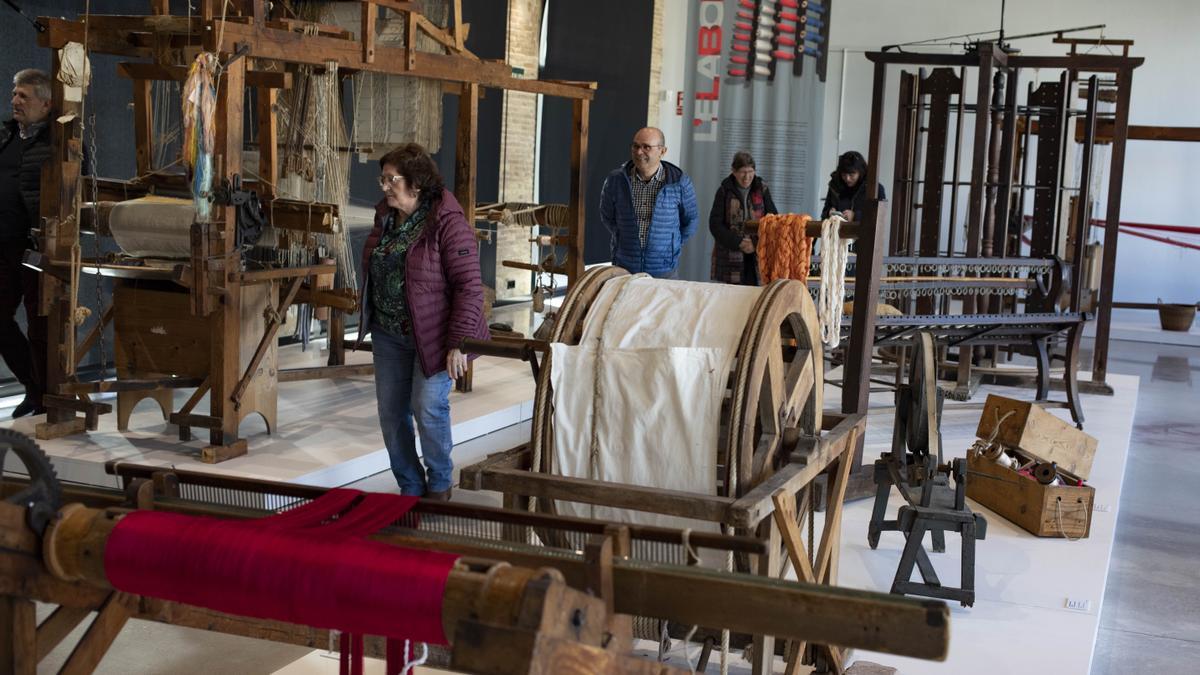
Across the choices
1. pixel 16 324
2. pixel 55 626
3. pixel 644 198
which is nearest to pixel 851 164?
pixel 644 198

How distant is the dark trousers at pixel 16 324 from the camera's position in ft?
20.1

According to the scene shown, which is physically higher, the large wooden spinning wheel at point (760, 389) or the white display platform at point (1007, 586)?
the large wooden spinning wheel at point (760, 389)

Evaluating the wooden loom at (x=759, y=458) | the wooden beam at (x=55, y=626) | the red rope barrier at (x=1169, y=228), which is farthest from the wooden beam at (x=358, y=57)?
the red rope barrier at (x=1169, y=228)

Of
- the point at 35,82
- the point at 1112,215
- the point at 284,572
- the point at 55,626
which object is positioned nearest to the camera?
the point at 284,572

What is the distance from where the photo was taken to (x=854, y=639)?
1646 mm

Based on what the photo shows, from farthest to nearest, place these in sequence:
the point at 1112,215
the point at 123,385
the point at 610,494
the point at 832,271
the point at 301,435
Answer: the point at 1112,215, the point at 301,435, the point at 123,385, the point at 832,271, the point at 610,494

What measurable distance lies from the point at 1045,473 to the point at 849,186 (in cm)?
313

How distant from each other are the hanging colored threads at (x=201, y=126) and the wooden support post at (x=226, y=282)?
60 millimetres

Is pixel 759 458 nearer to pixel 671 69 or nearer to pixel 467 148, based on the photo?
pixel 467 148

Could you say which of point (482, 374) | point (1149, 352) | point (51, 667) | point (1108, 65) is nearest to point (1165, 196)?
point (1149, 352)

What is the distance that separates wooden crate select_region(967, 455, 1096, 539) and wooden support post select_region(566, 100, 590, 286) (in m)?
2.96

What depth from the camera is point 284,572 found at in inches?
67.8

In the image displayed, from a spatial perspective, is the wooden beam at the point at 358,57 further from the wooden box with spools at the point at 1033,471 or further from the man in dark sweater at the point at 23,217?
the wooden box with spools at the point at 1033,471

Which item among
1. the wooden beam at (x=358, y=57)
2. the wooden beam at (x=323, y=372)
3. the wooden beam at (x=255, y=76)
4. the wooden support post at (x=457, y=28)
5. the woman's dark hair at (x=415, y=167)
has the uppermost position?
the wooden support post at (x=457, y=28)
